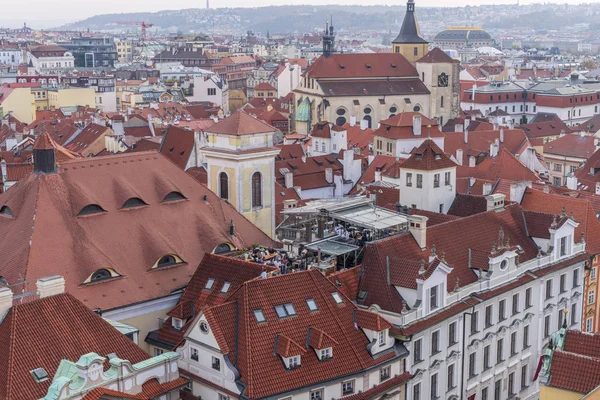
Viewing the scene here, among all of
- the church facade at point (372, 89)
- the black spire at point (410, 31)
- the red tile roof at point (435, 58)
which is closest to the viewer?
the church facade at point (372, 89)

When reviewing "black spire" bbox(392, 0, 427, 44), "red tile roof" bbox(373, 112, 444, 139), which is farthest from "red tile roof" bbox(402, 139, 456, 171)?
"black spire" bbox(392, 0, 427, 44)

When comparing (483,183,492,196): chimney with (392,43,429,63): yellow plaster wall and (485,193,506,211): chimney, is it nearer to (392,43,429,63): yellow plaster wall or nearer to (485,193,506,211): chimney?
(485,193,506,211): chimney

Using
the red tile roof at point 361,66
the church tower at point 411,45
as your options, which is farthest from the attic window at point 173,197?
the church tower at point 411,45

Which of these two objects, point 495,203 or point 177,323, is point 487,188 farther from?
point 177,323

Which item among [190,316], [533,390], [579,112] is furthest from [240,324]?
[579,112]

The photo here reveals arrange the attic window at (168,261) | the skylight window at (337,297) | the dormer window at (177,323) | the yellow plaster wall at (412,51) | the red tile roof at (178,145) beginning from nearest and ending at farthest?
the skylight window at (337,297) → the dormer window at (177,323) → the attic window at (168,261) → the red tile roof at (178,145) → the yellow plaster wall at (412,51)

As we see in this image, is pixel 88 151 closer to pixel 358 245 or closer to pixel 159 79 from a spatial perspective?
pixel 358 245

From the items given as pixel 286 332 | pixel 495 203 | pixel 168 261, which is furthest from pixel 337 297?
pixel 495 203

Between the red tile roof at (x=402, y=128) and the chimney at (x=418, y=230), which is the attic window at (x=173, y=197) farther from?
the red tile roof at (x=402, y=128)
